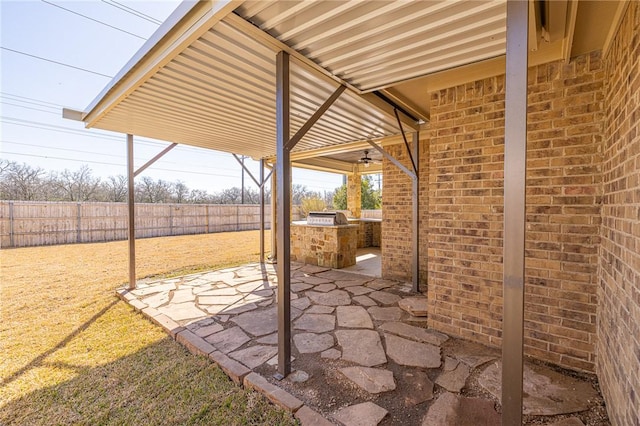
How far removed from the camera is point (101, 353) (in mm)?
2633

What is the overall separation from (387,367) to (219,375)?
1394mm

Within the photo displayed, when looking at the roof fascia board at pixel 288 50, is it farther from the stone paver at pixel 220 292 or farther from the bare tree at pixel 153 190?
the bare tree at pixel 153 190

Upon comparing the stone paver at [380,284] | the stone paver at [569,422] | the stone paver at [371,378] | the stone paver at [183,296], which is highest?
the stone paver at [569,422]

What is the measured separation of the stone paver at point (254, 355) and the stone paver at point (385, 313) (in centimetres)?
139

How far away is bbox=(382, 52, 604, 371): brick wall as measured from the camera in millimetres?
2188

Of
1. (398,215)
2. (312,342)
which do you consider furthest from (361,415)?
(398,215)

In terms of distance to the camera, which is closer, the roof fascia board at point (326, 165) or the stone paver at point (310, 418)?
the stone paver at point (310, 418)

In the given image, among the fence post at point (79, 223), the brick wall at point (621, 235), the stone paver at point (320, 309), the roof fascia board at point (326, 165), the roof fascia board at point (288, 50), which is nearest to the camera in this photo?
the brick wall at point (621, 235)

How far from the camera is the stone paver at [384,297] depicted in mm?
3929

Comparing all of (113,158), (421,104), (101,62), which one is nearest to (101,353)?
(421,104)

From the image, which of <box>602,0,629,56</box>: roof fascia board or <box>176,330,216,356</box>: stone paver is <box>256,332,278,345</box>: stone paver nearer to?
<box>176,330,216,356</box>: stone paver

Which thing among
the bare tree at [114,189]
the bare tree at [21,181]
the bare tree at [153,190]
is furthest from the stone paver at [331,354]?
the bare tree at [153,190]

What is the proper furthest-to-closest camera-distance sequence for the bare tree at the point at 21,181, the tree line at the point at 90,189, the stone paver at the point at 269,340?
1. the tree line at the point at 90,189
2. the bare tree at the point at 21,181
3. the stone paver at the point at 269,340

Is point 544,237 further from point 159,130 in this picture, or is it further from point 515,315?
point 159,130
